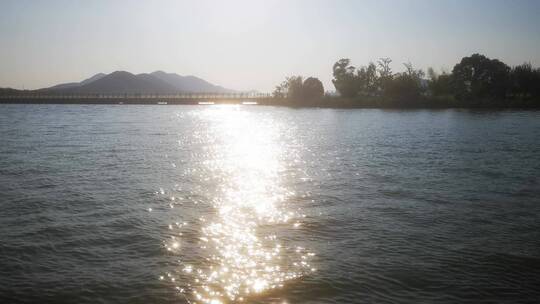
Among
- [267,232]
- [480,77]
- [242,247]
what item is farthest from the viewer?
[480,77]

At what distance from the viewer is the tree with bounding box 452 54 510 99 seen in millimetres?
144750

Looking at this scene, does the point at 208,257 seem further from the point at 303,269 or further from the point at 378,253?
the point at 378,253

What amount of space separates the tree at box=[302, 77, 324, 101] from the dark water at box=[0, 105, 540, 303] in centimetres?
16471

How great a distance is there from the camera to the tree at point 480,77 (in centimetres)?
14475

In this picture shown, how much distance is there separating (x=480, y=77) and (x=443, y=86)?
59.0ft

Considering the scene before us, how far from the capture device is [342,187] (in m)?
25.2

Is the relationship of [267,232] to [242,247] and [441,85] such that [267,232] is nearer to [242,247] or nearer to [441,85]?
[242,247]

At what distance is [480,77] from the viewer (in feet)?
484

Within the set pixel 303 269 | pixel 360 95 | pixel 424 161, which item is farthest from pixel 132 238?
pixel 360 95

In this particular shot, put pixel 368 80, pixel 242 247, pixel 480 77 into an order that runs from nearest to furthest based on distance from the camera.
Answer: pixel 242 247
pixel 480 77
pixel 368 80

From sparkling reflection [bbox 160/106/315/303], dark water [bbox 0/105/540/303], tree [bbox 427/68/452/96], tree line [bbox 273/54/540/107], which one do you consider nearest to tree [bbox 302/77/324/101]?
tree line [bbox 273/54/540/107]

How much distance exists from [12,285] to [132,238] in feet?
14.5

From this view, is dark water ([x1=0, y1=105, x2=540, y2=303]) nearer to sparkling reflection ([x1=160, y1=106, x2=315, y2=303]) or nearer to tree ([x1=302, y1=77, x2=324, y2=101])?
sparkling reflection ([x1=160, y1=106, x2=315, y2=303])

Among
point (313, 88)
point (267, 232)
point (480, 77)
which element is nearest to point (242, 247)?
point (267, 232)
